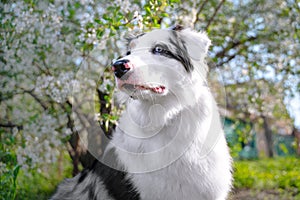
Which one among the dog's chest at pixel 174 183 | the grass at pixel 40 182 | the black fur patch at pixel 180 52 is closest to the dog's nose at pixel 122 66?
the black fur patch at pixel 180 52

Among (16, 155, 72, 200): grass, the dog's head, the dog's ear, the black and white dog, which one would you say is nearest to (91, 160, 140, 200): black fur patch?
the black and white dog

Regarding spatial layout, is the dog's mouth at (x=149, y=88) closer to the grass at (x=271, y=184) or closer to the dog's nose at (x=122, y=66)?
the dog's nose at (x=122, y=66)

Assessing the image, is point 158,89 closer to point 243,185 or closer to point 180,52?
point 180,52

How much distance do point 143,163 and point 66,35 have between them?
228 centimetres

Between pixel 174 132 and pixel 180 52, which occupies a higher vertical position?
pixel 180 52

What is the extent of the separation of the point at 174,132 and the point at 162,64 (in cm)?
44

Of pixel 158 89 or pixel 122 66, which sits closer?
pixel 122 66

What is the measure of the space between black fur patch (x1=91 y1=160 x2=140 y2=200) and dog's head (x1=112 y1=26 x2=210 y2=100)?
571 mm

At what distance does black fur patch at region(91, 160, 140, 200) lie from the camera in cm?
235

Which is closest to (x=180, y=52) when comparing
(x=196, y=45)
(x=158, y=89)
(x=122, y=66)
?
(x=196, y=45)

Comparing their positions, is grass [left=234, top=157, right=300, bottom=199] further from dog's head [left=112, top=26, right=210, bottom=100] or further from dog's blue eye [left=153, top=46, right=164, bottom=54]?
dog's blue eye [left=153, top=46, right=164, bottom=54]

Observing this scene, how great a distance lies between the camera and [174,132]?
2328mm

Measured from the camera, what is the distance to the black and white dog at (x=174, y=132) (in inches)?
87.9

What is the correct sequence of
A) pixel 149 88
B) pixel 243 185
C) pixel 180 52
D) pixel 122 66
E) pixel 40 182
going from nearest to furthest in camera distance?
pixel 122 66
pixel 149 88
pixel 180 52
pixel 40 182
pixel 243 185
